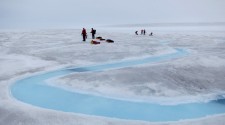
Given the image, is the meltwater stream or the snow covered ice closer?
the snow covered ice

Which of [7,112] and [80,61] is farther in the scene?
[80,61]

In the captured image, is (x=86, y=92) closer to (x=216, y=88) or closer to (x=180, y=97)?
(x=180, y=97)

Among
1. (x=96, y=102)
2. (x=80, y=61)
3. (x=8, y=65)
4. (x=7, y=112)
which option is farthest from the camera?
(x=80, y=61)

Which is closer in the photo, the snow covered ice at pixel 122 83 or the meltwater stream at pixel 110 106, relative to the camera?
the snow covered ice at pixel 122 83

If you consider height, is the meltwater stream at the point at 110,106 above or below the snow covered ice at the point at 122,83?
below

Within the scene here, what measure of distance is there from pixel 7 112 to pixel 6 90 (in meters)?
1.79

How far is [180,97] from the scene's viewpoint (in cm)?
679

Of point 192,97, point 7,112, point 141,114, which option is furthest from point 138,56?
point 7,112

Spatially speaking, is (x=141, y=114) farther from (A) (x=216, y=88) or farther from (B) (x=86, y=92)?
(A) (x=216, y=88)

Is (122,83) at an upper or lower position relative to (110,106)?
upper

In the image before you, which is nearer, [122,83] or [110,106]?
[110,106]

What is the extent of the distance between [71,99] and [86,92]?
64 cm

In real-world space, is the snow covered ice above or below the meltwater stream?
above

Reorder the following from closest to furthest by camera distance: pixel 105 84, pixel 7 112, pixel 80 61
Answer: pixel 7 112 < pixel 105 84 < pixel 80 61
